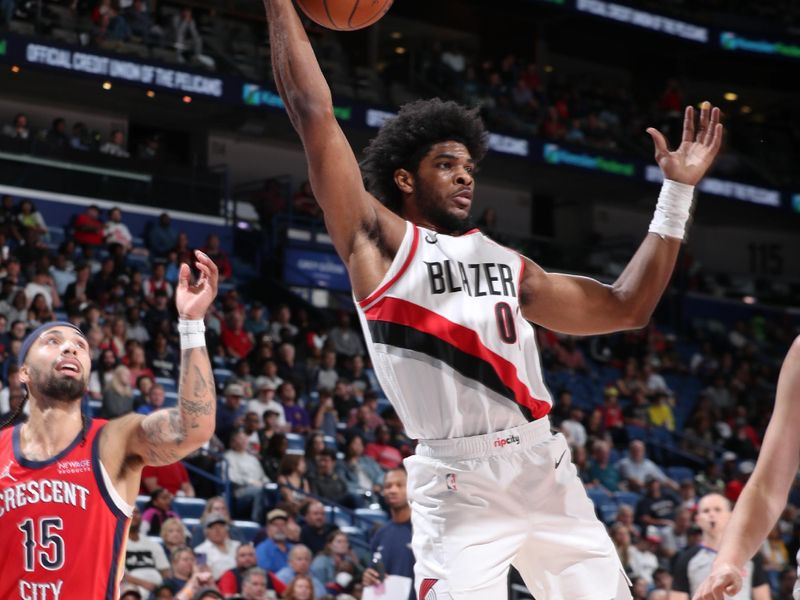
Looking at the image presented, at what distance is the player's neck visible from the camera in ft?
14.7

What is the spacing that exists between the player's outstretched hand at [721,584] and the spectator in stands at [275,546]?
7.40m

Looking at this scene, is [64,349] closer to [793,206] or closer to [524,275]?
[524,275]

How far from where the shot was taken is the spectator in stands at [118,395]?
11391 mm

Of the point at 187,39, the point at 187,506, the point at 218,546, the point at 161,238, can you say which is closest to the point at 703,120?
the point at 218,546

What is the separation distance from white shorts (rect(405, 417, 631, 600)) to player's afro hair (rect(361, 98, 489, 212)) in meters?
1.01

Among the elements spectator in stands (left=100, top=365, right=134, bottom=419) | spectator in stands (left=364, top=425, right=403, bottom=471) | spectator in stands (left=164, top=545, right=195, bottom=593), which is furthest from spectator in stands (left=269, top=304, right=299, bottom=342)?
spectator in stands (left=164, top=545, right=195, bottom=593)

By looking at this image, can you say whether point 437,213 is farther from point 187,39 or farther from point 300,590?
point 187,39

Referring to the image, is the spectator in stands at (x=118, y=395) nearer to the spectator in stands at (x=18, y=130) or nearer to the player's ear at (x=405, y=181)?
the spectator in stands at (x=18, y=130)

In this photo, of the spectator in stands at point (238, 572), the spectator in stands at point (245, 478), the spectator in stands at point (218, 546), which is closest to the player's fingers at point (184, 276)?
the spectator in stands at point (238, 572)

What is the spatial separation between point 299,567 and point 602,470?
256 inches

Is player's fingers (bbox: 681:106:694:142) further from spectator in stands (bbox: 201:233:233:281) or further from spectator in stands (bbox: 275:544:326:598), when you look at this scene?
spectator in stands (bbox: 201:233:233:281)

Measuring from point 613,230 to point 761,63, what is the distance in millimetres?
5982

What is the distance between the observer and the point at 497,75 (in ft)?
76.7

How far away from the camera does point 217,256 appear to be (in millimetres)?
16609
